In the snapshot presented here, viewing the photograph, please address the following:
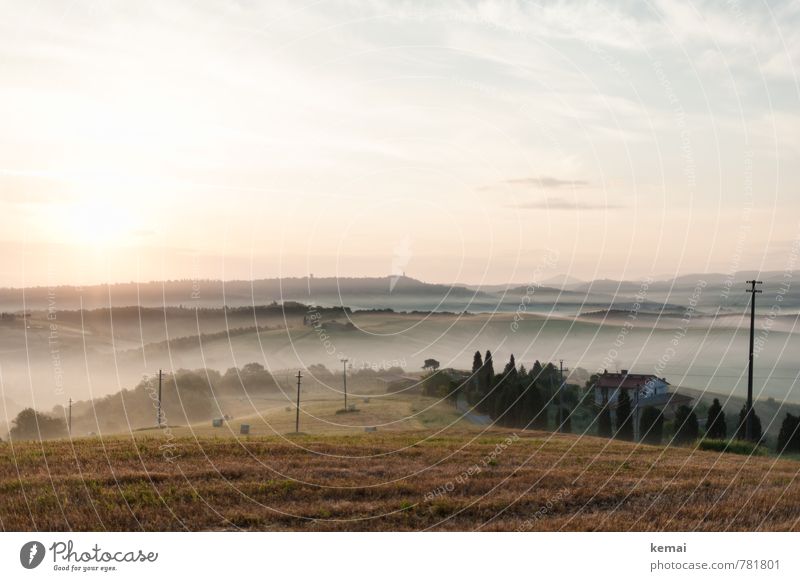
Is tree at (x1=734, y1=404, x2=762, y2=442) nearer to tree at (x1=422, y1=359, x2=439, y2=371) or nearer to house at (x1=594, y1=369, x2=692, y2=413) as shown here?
house at (x1=594, y1=369, x2=692, y2=413)

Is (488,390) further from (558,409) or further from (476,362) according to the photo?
(558,409)

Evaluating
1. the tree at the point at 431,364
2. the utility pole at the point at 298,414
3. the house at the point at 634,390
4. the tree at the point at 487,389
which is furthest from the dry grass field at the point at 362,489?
the house at the point at 634,390

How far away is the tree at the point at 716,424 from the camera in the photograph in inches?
1665

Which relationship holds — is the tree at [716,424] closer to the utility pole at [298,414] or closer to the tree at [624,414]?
the tree at [624,414]

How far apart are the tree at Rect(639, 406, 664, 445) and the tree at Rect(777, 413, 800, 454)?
6.30m

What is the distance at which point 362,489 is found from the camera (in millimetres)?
20969

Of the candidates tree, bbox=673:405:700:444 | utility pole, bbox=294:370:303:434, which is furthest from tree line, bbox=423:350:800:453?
utility pole, bbox=294:370:303:434

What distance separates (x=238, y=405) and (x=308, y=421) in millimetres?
7977

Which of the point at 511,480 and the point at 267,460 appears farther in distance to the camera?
the point at 267,460

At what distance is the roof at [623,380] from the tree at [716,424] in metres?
5.48

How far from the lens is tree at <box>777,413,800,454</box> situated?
41394mm
